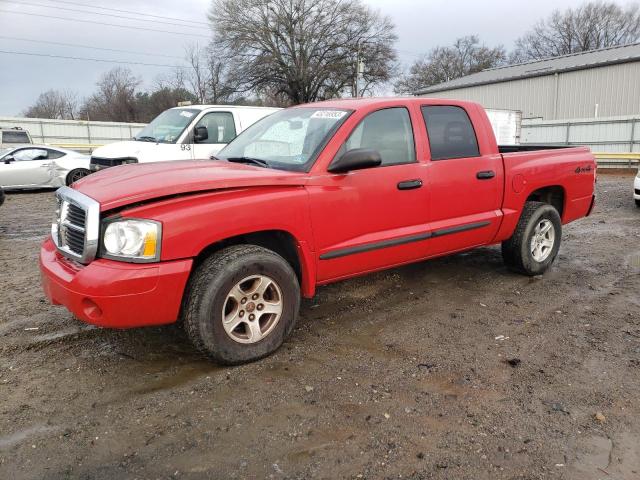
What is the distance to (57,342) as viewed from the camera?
12.8 ft

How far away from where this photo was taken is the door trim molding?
3.87 m

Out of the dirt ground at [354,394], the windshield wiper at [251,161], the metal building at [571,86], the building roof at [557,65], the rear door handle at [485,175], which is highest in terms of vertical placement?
the building roof at [557,65]

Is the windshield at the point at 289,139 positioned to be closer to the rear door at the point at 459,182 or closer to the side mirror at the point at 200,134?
the rear door at the point at 459,182

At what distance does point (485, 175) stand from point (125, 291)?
10.8ft

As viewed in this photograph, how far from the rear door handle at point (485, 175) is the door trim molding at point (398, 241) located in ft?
1.36

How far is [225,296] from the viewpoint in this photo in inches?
129

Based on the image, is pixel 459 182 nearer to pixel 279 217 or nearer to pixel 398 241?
pixel 398 241

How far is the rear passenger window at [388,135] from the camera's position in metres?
4.11

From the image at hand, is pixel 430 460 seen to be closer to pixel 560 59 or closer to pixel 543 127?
pixel 543 127

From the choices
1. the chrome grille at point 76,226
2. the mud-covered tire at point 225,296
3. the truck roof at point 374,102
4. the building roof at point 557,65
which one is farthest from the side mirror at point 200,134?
the building roof at point 557,65

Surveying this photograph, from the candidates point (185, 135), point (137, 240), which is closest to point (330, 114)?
point (137, 240)

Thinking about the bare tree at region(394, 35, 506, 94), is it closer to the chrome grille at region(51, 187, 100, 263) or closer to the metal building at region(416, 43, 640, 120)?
the metal building at region(416, 43, 640, 120)

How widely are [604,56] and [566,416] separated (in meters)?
35.8

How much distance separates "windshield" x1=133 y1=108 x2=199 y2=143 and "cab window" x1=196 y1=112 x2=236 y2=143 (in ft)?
0.88
